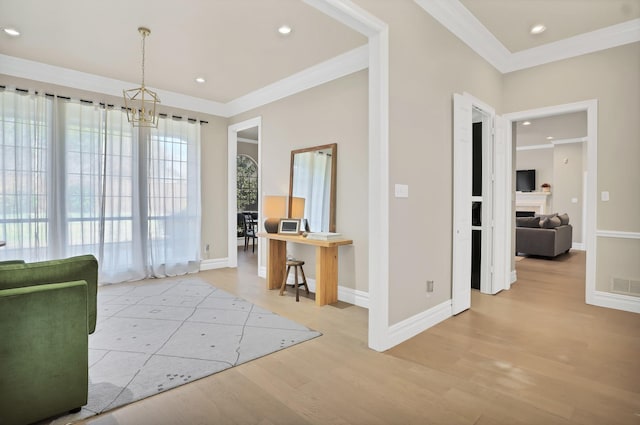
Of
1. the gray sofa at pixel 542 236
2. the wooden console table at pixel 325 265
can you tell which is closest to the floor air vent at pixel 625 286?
the wooden console table at pixel 325 265

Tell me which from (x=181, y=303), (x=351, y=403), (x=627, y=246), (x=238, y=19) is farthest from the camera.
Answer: (x=181, y=303)

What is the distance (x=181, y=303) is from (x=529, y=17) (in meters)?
4.83

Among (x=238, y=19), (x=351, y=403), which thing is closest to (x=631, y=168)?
(x=351, y=403)

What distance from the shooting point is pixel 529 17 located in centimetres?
339

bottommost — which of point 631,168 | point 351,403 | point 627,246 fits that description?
point 351,403

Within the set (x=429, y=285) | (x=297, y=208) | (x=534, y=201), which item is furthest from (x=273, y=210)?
(x=534, y=201)

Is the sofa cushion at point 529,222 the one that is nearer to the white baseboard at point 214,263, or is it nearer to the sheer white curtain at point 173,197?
the white baseboard at point 214,263

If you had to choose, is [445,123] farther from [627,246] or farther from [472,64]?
[627,246]

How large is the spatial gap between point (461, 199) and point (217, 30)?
3.03m

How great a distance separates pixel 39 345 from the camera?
1.72 m

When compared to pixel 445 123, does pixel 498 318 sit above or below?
below

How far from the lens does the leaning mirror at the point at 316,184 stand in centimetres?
418

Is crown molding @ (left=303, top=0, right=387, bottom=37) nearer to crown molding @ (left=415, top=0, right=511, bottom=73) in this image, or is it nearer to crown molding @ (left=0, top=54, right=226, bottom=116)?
crown molding @ (left=415, top=0, right=511, bottom=73)

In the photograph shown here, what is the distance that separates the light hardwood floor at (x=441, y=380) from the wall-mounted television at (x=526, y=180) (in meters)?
7.90
